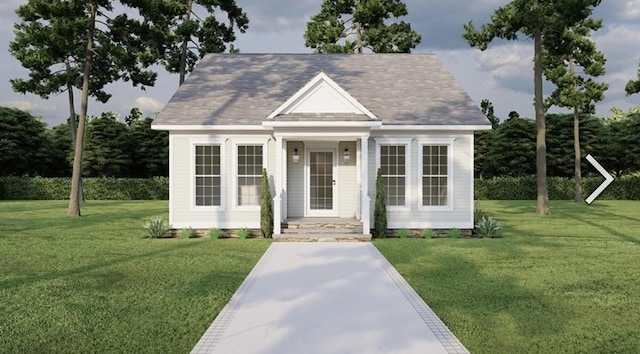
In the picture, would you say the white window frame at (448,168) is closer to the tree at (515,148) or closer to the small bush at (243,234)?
the small bush at (243,234)

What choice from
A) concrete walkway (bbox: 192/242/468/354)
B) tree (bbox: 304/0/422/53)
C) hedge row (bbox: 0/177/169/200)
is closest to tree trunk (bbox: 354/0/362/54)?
tree (bbox: 304/0/422/53)

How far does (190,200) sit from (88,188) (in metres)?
24.3

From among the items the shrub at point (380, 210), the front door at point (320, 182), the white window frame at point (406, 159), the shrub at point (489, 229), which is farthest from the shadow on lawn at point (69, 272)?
the shrub at point (489, 229)

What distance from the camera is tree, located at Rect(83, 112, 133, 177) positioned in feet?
136

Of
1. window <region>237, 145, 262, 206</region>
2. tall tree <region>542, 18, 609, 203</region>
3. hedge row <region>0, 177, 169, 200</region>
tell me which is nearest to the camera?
window <region>237, 145, 262, 206</region>

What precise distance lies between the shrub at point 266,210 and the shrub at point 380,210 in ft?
10.9

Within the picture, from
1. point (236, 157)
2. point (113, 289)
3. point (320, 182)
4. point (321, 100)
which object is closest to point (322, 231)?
point (320, 182)

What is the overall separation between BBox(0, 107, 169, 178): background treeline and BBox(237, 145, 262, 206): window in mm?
27634

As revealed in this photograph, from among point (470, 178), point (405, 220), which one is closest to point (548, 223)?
point (470, 178)

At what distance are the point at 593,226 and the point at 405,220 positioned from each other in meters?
8.35

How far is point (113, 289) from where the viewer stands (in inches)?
344

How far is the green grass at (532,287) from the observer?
6.21m

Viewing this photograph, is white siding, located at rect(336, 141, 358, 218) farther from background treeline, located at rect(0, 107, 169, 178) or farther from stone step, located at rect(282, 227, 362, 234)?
background treeline, located at rect(0, 107, 169, 178)

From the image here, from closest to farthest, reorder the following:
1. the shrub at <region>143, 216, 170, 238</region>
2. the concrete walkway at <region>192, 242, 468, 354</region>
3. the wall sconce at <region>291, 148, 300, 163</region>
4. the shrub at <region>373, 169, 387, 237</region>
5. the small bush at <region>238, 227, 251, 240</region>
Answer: the concrete walkway at <region>192, 242, 468, 354</region> → the shrub at <region>373, 169, 387, 237</region> → the small bush at <region>238, 227, 251, 240</region> → the shrub at <region>143, 216, 170, 238</region> → the wall sconce at <region>291, 148, 300, 163</region>
